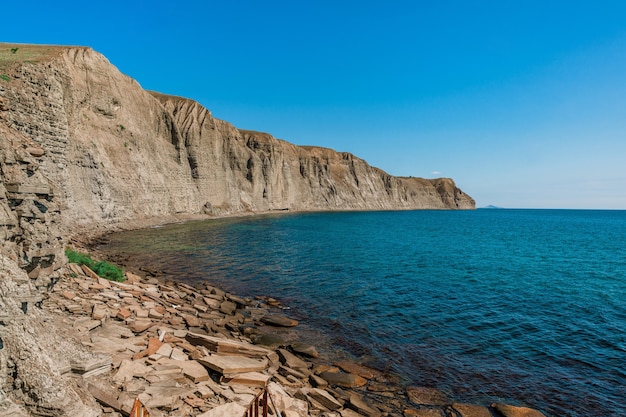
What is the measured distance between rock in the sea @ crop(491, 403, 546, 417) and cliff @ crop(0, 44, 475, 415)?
33.9 feet

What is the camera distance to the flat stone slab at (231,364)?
335 inches

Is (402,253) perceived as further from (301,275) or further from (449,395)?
(449,395)

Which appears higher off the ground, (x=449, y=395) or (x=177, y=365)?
(x=177, y=365)

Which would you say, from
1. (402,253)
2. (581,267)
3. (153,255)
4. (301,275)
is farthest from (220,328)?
(581,267)

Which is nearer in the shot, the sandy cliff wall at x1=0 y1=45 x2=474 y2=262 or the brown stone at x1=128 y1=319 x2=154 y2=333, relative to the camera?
the brown stone at x1=128 y1=319 x2=154 y2=333

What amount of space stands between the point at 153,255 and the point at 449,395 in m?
24.2

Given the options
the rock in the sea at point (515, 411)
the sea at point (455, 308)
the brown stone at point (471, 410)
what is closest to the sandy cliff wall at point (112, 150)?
the sea at point (455, 308)

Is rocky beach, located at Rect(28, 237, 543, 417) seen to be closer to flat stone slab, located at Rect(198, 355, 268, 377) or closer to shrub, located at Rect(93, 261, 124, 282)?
flat stone slab, located at Rect(198, 355, 268, 377)

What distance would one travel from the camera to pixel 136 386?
6.98 metres

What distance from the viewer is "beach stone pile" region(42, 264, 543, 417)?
686cm

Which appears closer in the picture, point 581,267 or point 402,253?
point 581,267

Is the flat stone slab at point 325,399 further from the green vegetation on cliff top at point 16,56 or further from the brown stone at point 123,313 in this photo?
the green vegetation on cliff top at point 16,56

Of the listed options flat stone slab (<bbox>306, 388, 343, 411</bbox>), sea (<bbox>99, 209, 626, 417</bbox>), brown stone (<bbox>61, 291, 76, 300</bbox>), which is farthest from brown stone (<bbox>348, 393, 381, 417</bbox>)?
brown stone (<bbox>61, 291, 76, 300</bbox>)

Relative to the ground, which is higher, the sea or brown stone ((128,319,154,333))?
brown stone ((128,319,154,333))
